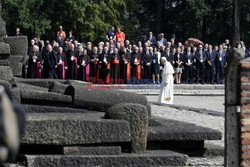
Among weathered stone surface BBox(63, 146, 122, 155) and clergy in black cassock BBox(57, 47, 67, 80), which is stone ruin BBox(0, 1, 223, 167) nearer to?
weathered stone surface BBox(63, 146, 122, 155)

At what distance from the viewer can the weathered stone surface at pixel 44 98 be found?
414 inches

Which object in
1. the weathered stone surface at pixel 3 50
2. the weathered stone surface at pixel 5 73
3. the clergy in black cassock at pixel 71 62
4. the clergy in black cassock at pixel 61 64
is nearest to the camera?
the weathered stone surface at pixel 5 73

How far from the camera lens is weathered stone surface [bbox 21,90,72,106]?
10516 mm

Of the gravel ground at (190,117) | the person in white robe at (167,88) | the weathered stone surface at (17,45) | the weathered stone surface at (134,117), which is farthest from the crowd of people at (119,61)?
the weathered stone surface at (134,117)

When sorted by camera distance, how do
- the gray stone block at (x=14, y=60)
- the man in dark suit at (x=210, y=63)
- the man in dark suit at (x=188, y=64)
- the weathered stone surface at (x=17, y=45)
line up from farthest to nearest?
1. the man in dark suit at (x=210, y=63)
2. the man in dark suit at (x=188, y=64)
3. the weathered stone surface at (x=17, y=45)
4. the gray stone block at (x=14, y=60)

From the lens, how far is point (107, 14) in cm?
4766

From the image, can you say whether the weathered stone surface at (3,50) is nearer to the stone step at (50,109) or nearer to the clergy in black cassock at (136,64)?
the stone step at (50,109)

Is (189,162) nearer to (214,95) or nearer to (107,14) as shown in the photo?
(214,95)

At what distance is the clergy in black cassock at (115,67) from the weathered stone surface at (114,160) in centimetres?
2135

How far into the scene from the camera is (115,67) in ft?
103

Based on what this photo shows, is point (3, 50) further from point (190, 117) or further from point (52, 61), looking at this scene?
point (52, 61)

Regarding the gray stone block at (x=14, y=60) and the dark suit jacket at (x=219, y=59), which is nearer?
the gray stone block at (x=14, y=60)

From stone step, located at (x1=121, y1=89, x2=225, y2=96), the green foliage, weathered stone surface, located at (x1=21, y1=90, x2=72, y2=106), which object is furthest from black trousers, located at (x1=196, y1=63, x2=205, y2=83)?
weathered stone surface, located at (x1=21, y1=90, x2=72, y2=106)

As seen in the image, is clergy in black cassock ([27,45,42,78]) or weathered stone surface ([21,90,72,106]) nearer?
weathered stone surface ([21,90,72,106])
